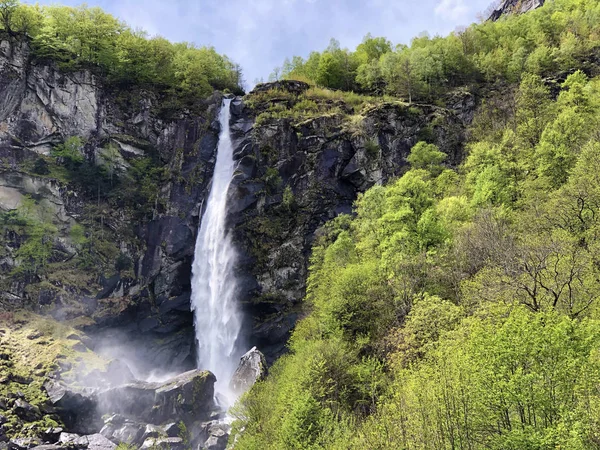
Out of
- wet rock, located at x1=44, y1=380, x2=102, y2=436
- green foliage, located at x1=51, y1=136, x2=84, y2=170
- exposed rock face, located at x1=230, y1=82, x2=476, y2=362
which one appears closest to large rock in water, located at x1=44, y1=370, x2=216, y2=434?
wet rock, located at x1=44, y1=380, x2=102, y2=436

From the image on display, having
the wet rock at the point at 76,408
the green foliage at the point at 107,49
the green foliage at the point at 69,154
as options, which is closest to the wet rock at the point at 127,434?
the wet rock at the point at 76,408

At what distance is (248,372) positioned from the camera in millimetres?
31656

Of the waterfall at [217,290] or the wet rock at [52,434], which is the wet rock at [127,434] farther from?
the waterfall at [217,290]

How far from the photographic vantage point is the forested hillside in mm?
11820

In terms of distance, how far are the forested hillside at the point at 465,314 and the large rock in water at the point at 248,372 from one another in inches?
134

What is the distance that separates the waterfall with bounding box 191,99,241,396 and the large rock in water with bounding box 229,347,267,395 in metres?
4.44

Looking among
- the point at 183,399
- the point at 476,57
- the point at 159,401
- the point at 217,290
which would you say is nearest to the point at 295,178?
the point at 217,290

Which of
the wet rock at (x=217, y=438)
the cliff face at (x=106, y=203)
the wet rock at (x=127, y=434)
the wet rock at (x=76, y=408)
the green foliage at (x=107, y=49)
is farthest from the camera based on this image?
the green foliage at (x=107, y=49)

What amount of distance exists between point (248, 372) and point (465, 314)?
60.5ft

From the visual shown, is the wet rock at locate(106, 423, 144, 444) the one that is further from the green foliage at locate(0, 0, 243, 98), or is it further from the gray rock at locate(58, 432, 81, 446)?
the green foliage at locate(0, 0, 243, 98)

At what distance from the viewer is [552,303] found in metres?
15.8

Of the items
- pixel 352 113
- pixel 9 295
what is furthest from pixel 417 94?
pixel 9 295

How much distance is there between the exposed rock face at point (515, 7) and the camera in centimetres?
7935

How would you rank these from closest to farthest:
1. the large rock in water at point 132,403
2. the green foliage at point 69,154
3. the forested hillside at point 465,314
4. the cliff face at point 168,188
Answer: the forested hillside at point 465,314, the large rock in water at point 132,403, the cliff face at point 168,188, the green foliage at point 69,154
